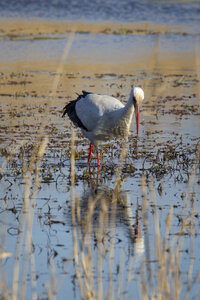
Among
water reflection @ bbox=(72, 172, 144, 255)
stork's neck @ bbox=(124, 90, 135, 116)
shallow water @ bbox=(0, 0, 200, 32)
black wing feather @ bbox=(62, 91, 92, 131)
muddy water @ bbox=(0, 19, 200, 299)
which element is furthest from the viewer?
shallow water @ bbox=(0, 0, 200, 32)

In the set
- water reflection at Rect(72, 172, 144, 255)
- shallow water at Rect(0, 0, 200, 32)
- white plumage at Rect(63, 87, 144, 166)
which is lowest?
water reflection at Rect(72, 172, 144, 255)

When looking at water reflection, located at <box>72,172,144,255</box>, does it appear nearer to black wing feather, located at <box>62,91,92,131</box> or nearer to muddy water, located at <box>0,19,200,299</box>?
muddy water, located at <box>0,19,200,299</box>

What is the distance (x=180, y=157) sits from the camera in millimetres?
8891

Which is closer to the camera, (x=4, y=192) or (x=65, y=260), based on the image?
(x=65, y=260)

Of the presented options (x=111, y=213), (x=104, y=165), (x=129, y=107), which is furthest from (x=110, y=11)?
(x=111, y=213)

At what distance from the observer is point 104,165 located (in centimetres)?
862

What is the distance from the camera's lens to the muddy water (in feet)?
17.5

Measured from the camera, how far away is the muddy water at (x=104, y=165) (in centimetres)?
532

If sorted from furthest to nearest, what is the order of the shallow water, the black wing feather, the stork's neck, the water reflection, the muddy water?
the shallow water
the black wing feather
the stork's neck
the water reflection
the muddy water

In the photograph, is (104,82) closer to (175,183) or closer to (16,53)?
(16,53)

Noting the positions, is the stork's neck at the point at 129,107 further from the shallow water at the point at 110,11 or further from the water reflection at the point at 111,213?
the shallow water at the point at 110,11

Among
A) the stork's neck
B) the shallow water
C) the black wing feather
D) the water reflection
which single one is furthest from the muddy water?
the shallow water

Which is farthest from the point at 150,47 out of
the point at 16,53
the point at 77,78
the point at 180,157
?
the point at 180,157

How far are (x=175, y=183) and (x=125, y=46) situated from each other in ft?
51.4
